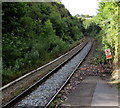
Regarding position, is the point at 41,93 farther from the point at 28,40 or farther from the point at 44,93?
the point at 28,40

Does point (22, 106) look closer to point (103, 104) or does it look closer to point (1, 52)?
point (103, 104)

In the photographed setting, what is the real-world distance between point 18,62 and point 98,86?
6.65 meters

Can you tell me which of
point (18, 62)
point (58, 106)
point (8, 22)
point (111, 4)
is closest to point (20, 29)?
point (8, 22)

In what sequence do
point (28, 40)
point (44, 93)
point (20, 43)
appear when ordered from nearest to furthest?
point (44, 93) < point (20, 43) < point (28, 40)

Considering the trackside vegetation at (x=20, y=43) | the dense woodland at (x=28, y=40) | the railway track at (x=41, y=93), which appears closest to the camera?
the railway track at (x=41, y=93)

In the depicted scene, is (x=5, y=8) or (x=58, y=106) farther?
(x=5, y=8)

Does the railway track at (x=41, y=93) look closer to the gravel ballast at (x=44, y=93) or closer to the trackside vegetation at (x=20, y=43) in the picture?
the gravel ballast at (x=44, y=93)

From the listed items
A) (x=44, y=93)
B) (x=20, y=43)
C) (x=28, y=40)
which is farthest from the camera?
(x=28, y=40)

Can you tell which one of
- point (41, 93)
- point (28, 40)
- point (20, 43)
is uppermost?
point (28, 40)

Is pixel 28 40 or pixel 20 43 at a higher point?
pixel 28 40

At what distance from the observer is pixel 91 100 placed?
6.66 meters

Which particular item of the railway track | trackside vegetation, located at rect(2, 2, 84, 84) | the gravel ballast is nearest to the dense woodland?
trackside vegetation, located at rect(2, 2, 84, 84)

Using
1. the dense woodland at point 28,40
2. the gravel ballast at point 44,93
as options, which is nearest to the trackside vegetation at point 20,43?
the dense woodland at point 28,40

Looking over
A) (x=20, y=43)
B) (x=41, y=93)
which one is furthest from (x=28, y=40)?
(x=41, y=93)
